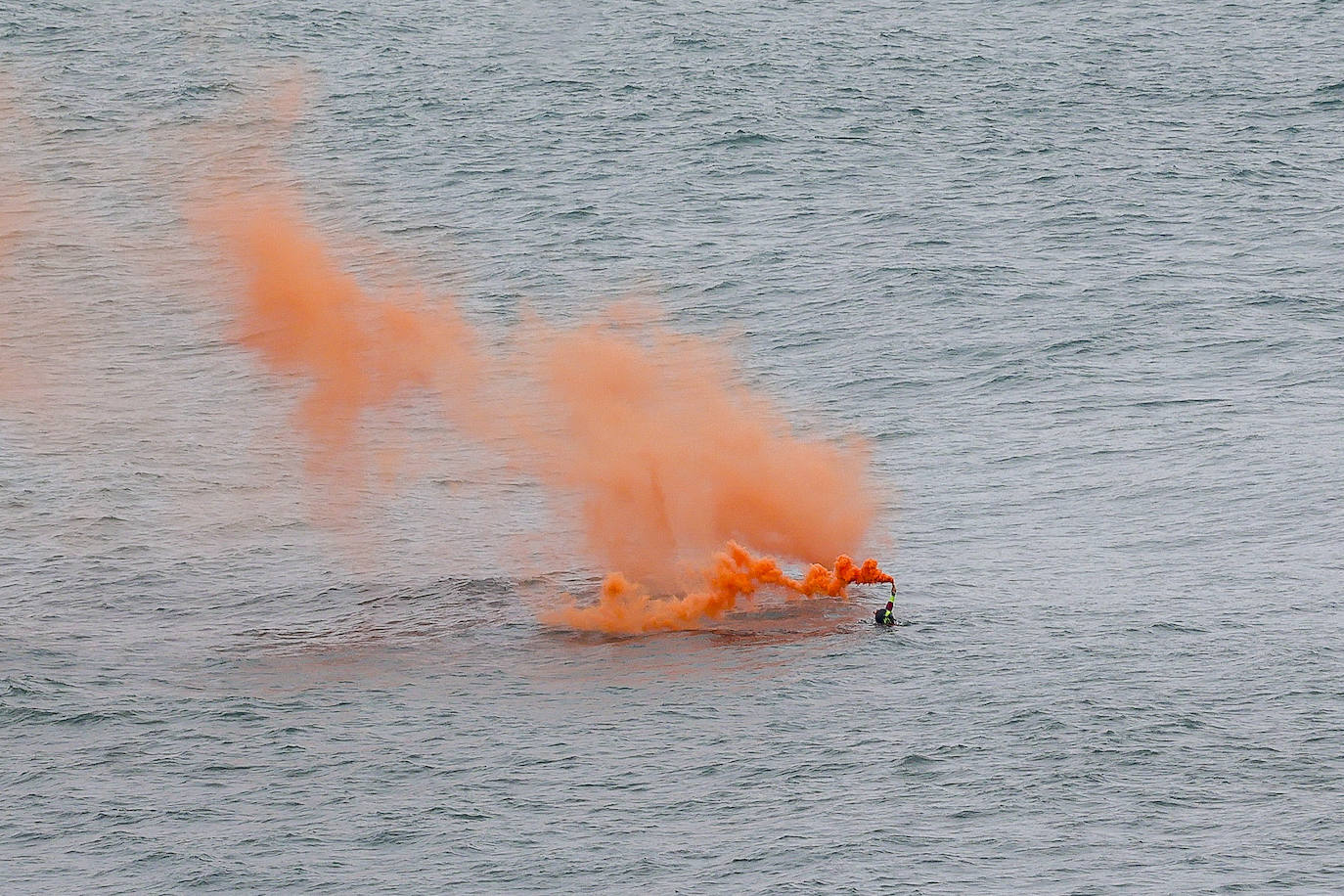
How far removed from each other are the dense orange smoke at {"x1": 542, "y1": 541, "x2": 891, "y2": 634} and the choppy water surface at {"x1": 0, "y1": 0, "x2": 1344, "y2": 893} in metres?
1.51

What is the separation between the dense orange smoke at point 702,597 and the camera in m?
64.8

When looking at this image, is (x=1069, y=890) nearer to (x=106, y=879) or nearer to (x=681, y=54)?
(x=106, y=879)

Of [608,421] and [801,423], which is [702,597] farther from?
[801,423]

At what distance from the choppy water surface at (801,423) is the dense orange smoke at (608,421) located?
6.83ft

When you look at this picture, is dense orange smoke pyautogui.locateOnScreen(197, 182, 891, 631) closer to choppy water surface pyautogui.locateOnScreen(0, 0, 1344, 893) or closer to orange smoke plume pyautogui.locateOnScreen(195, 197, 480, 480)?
orange smoke plume pyautogui.locateOnScreen(195, 197, 480, 480)

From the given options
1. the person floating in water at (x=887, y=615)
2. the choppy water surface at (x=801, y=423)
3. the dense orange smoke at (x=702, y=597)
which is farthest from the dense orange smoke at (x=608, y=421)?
the choppy water surface at (x=801, y=423)

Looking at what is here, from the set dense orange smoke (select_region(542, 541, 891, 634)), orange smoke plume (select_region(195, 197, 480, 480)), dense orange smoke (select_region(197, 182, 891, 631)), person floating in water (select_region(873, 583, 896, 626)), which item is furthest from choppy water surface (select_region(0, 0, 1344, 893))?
orange smoke plume (select_region(195, 197, 480, 480))

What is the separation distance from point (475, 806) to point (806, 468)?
2519cm

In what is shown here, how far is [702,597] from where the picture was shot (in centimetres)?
6544

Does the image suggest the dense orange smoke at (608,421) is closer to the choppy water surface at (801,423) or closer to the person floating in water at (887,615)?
the person floating in water at (887,615)

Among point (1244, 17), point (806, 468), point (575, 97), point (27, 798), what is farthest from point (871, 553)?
point (1244, 17)

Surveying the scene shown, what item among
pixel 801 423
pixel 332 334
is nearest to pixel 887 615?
pixel 801 423

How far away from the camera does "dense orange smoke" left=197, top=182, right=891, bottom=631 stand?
68812 mm

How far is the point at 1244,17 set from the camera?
140m
